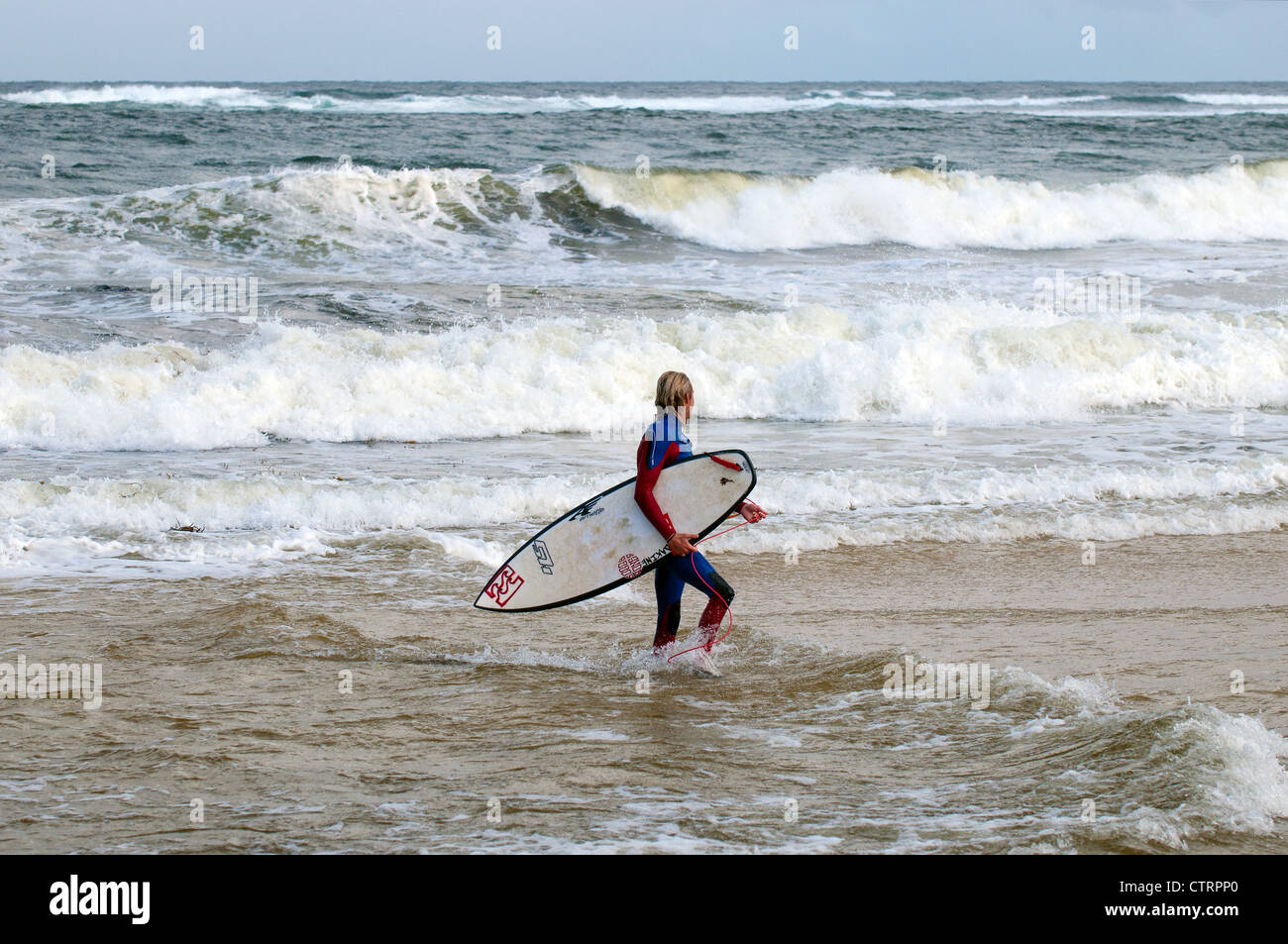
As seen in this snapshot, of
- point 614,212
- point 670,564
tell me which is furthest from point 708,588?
point 614,212

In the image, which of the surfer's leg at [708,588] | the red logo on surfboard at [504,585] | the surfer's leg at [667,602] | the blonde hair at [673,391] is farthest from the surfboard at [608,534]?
the blonde hair at [673,391]

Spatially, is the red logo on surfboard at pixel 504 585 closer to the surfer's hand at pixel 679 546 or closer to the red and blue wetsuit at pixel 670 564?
the red and blue wetsuit at pixel 670 564

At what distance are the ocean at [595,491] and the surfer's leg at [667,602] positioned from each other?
15 cm

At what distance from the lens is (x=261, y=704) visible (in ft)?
14.9

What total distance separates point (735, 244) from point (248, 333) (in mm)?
10648

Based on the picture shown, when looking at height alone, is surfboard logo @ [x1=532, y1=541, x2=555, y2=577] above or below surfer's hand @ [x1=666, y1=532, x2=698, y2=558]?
below

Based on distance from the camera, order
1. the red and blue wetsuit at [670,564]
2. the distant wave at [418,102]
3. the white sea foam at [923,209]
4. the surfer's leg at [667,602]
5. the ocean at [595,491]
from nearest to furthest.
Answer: the ocean at [595,491]
the red and blue wetsuit at [670,564]
the surfer's leg at [667,602]
the white sea foam at [923,209]
the distant wave at [418,102]

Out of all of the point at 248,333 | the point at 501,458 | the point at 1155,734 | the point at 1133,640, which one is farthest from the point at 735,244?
the point at 1155,734

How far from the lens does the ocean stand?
3625 millimetres

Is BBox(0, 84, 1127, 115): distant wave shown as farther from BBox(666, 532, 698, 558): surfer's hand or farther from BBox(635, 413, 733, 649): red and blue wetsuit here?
BBox(666, 532, 698, 558): surfer's hand

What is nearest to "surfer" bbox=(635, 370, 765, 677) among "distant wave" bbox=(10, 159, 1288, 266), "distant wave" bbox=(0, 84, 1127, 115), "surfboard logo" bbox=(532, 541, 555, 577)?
"surfboard logo" bbox=(532, 541, 555, 577)

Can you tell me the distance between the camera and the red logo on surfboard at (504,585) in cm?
556

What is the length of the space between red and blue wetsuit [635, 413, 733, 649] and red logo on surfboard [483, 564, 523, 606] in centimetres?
76
